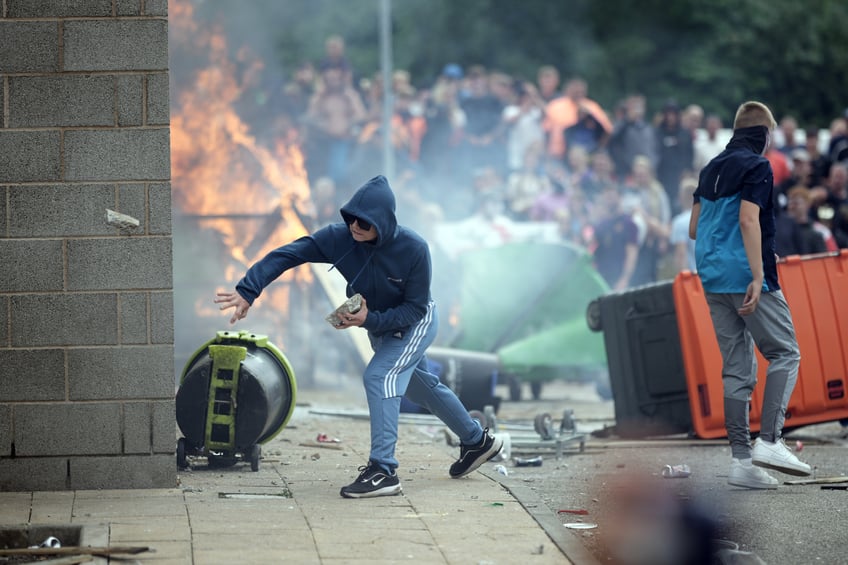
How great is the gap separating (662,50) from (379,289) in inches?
1289

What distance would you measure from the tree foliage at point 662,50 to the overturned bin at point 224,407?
27.6 meters

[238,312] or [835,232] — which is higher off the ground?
[835,232]

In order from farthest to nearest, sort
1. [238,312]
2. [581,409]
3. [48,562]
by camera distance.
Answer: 1. [581,409]
2. [238,312]
3. [48,562]

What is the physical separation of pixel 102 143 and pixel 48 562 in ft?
8.44

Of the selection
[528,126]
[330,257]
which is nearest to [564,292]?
[528,126]

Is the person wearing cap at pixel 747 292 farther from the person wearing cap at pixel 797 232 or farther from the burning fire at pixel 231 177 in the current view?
the burning fire at pixel 231 177

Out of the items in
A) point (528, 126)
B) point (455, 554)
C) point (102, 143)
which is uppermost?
point (528, 126)

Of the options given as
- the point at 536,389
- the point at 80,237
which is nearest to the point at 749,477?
the point at 80,237

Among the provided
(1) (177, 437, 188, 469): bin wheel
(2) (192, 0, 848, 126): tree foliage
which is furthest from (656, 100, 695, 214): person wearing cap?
(2) (192, 0, 848, 126): tree foliage

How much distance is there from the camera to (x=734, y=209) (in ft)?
27.9

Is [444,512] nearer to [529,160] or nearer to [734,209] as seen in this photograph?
[734,209]

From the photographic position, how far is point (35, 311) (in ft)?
25.6

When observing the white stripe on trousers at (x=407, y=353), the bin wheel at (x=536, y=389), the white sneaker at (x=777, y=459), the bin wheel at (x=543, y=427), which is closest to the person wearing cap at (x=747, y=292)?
the white sneaker at (x=777, y=459)

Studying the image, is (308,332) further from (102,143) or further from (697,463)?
(102,143)
